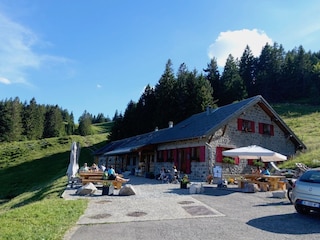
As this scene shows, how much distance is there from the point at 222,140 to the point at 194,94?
22745mm

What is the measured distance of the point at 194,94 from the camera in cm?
4344

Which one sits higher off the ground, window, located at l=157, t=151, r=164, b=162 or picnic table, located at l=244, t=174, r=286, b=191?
window, located at l=157, t=151, r=164, b=162

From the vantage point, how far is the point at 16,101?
71125mm

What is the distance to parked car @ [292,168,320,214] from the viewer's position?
25.6 ft

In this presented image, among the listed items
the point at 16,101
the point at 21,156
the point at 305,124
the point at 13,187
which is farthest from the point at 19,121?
the point at 305,124

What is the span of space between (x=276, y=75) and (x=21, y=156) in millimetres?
52090

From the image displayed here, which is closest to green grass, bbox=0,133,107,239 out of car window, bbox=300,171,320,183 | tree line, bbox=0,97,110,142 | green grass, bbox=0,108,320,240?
green grass, bbox=0,108,320,240

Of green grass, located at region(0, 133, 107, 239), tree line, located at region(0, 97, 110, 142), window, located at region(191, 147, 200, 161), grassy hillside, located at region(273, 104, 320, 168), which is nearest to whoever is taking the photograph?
green grass, located at region(0, 133, 107, 239)

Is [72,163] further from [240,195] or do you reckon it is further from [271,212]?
[271,212]

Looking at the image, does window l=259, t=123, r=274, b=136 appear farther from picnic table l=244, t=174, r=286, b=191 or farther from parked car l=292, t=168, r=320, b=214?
parked car l=292, t=168, r=320, b=214

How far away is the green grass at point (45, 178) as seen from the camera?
6.86 m

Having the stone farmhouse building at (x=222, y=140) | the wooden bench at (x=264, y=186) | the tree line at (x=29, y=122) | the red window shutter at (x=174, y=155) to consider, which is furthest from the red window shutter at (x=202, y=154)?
the tree line at (x=29, y=122)

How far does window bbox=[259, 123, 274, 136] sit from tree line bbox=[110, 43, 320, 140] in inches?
545

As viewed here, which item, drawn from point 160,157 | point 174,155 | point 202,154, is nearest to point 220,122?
point 202,154
